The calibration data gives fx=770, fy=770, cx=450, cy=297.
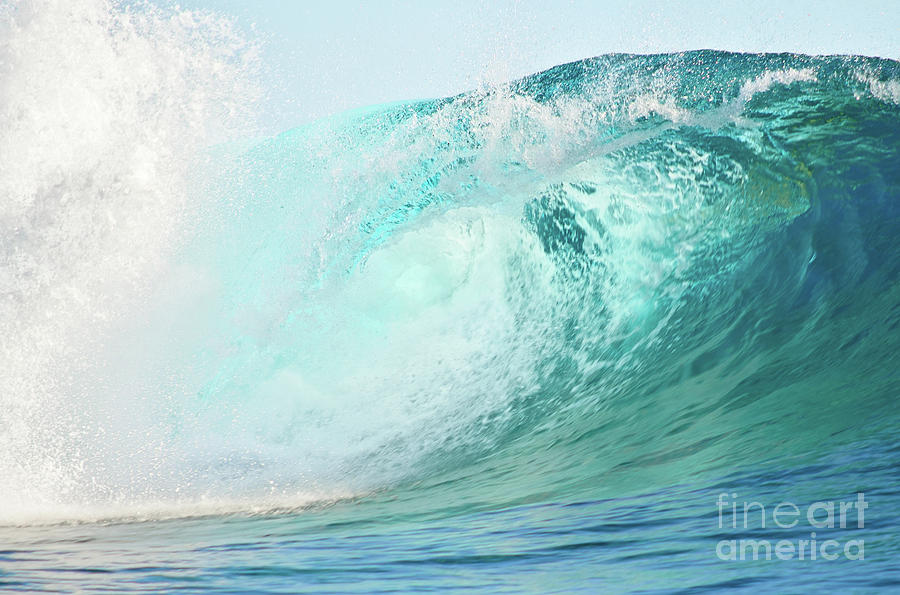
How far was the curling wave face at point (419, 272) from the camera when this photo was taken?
4641 millimetres

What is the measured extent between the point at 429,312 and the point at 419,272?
51 centimetres

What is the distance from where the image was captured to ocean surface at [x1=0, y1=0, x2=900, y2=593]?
3172 mm

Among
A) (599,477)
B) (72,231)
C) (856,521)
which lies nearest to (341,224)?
(72,231)

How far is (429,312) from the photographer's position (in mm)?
6734

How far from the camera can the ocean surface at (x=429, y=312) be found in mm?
3172

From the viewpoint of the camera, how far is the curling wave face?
4641 millimetres

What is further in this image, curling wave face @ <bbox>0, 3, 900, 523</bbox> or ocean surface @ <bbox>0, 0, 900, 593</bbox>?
curling wave face @ <bbox>0, 3, 900, 523</bbox>

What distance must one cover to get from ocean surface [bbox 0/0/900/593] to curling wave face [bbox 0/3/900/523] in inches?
1.1

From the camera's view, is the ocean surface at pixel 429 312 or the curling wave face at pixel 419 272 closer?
the ocean surface at pixel 429 312

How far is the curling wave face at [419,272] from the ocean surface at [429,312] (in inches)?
1.1

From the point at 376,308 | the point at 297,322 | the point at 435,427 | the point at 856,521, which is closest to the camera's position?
the point at 856,521

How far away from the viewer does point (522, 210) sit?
680 cm

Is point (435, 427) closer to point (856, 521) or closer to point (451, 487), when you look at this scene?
point (451, 487)

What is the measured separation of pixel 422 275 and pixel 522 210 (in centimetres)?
109
